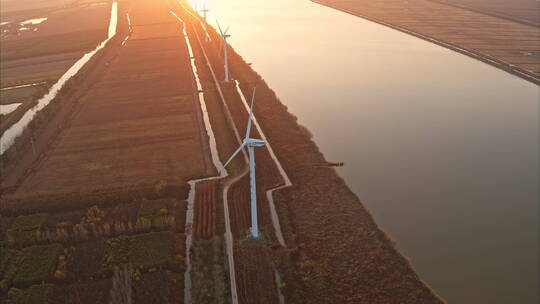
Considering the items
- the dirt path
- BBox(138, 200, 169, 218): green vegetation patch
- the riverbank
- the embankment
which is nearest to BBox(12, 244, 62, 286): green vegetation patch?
BBox(138, 200, 169, 218): green vegetation patch

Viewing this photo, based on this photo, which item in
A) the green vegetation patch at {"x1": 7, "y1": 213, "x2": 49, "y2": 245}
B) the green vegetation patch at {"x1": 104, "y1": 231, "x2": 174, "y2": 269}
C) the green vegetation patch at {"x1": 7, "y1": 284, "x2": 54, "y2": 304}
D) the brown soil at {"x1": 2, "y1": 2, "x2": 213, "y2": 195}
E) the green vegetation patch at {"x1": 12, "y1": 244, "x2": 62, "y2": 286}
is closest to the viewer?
the green vegetation patch at {"x1": 7, "y1": 284, "x2": 54, "y2": 304}

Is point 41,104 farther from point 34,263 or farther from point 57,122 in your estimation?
point 34,263

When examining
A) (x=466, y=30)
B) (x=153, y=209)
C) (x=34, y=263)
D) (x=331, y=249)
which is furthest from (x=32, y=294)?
(x=466, y=30)

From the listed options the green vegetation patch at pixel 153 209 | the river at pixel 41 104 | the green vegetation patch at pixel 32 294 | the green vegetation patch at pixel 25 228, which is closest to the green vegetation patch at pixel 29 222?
the green vegetation patch at pixel 25 228

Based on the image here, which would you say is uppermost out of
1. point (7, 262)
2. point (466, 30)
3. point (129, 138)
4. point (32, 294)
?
point (466, 30)

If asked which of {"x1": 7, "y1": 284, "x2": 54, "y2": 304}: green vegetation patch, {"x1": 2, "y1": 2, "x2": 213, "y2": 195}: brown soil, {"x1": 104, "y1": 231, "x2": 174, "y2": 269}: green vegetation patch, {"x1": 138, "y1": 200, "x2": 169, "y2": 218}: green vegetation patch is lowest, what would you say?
{"x1": 7, "y1": 284, "x2": 54, "y2": 304}: green vegetation patch

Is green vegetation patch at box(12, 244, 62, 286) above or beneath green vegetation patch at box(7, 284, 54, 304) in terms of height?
above

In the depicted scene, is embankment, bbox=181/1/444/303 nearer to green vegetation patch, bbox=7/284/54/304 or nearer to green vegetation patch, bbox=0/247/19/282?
green vegetation patch, bbox=7/284/54/304
